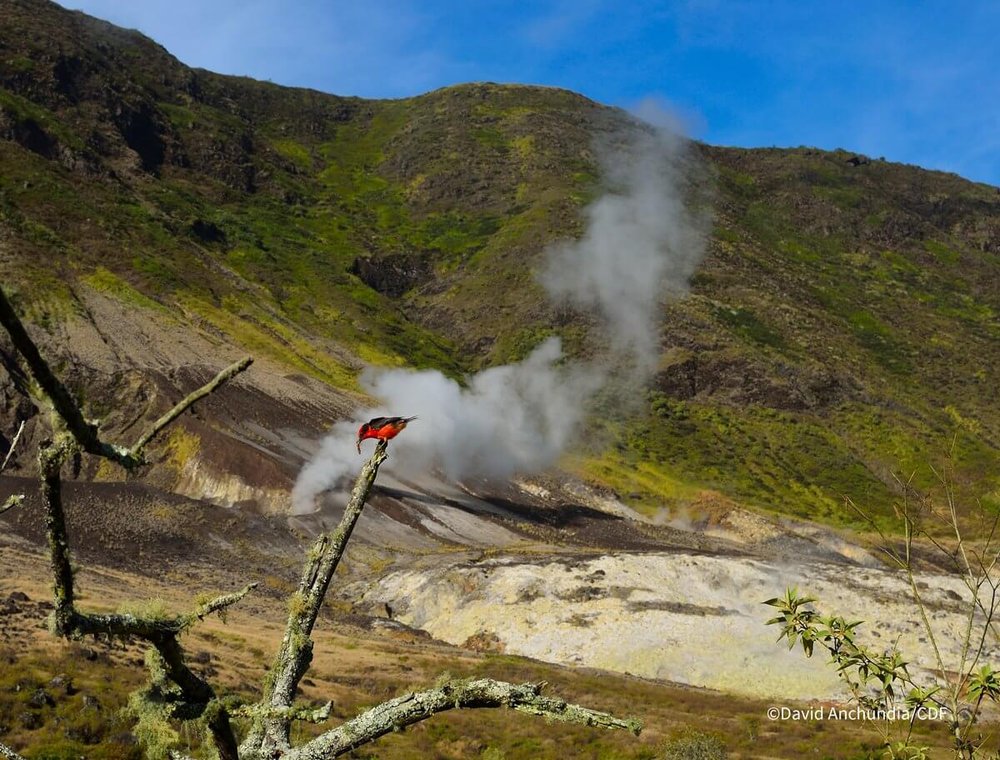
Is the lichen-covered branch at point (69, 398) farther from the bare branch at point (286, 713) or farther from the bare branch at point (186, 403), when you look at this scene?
the bare branch at point (286, 713)

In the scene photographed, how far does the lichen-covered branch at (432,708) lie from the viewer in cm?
359

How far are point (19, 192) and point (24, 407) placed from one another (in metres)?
46.9

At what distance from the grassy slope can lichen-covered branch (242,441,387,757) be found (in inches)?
2703

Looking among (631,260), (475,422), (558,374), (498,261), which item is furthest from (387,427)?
(498,261)

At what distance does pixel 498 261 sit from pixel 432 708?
136 metres

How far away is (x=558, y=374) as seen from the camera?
111 meters

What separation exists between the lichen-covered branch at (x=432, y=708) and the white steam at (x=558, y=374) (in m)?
54.6

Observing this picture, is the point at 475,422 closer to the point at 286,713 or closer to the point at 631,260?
the point at 631,260

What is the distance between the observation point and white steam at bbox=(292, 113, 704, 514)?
7500 cm

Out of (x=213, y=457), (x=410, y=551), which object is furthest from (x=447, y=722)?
(x=213, y=457)

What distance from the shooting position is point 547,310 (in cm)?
12394

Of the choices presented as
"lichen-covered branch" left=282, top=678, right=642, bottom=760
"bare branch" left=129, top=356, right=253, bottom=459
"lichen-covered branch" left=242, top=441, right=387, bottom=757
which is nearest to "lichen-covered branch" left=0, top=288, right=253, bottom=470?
"bare branch" left=129, top=356, right=253, bottom=459

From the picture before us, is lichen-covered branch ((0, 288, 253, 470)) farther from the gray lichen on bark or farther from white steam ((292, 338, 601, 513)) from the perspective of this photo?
white steam ((292, 338, 601, 513))

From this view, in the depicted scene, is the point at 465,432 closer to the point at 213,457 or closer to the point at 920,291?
the point at 213,457
